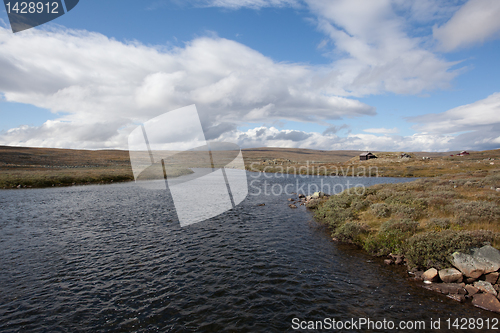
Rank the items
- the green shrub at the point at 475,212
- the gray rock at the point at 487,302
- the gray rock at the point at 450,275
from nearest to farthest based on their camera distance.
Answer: the gray rock at the point at 487,302
the gray rock at the point at 450,275
the green shrub at the point at 475,212

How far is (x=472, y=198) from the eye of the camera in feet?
70.7

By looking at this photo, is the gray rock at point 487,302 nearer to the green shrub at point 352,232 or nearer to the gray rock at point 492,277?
the gray rock at point 492,277

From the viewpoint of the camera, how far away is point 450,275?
12.0 meters

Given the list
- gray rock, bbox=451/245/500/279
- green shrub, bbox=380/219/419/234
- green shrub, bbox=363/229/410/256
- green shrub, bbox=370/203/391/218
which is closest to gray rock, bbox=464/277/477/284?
gray rock, bbox=451/245/500/279

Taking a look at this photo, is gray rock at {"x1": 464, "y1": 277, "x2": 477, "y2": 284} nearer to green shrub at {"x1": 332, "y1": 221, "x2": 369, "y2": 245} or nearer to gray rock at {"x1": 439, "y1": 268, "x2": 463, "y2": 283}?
gray rock at {"x1": 439, "y1": 268, "x2": 463, "y2": 283}

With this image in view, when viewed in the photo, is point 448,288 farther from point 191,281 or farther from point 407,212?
point 191,281

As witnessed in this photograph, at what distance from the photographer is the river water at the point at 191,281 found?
10203 mm

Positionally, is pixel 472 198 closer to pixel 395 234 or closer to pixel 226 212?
pixel 395 234

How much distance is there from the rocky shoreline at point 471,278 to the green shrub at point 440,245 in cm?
33

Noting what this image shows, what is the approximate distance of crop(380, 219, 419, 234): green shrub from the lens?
16.6 meters

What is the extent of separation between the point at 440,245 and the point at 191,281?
15.0 m

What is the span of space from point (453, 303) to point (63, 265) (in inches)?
903

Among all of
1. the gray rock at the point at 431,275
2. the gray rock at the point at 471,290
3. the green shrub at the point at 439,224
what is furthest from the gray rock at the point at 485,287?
the green shrub at the point at 439,224

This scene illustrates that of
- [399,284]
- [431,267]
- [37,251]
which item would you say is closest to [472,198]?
[431,267]
